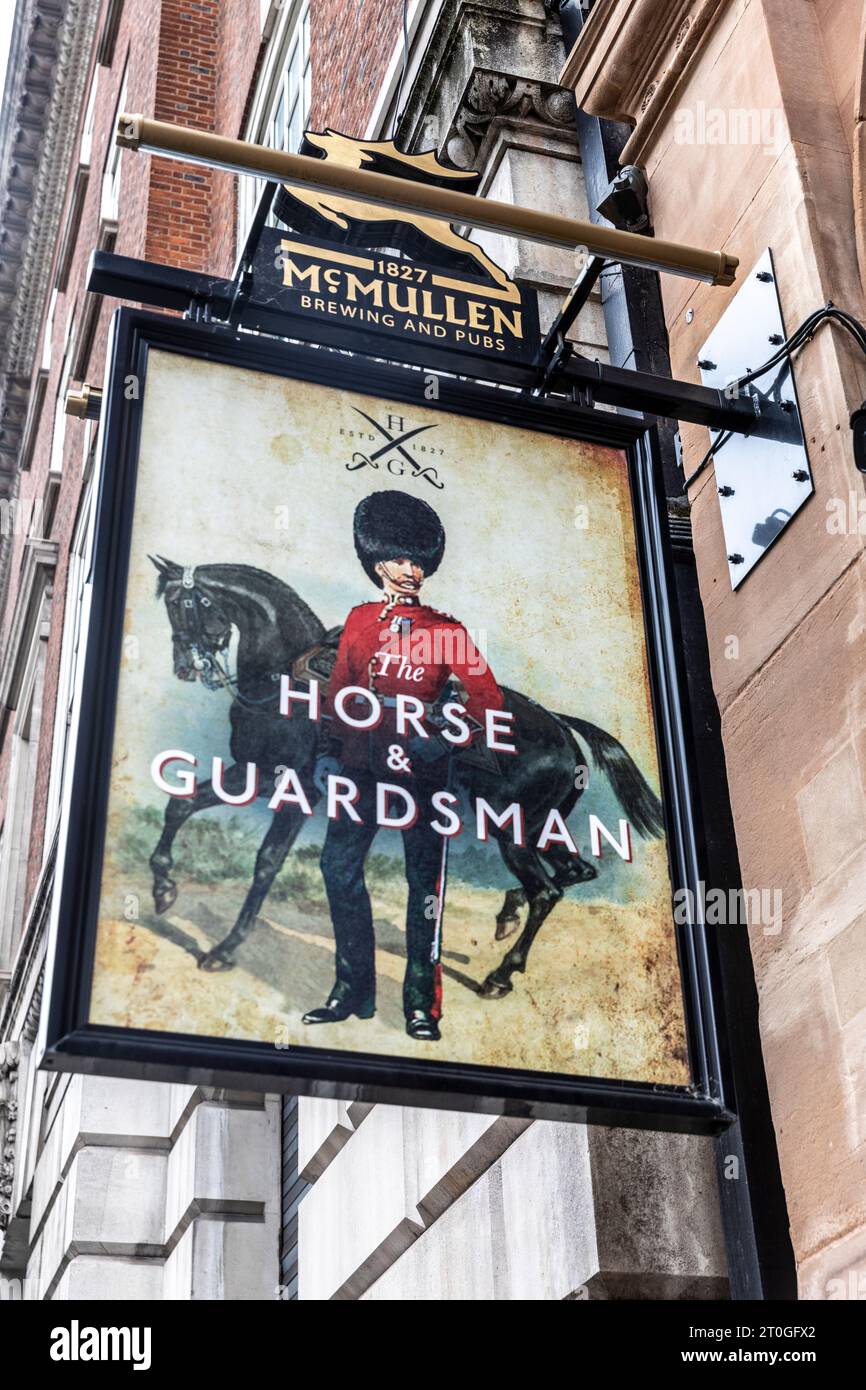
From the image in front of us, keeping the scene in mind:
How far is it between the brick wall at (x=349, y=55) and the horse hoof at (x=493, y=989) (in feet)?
22.1

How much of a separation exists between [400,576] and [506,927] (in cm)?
110

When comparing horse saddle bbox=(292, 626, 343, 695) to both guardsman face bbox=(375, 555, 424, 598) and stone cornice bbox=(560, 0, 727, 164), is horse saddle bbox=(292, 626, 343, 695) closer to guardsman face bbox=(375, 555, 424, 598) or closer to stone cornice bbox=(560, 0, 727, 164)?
guardsman face bbox=(375, 555, 424, 598)

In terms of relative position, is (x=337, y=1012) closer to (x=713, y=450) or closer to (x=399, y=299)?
(x=399, y=299)

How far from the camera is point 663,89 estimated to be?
656 cm

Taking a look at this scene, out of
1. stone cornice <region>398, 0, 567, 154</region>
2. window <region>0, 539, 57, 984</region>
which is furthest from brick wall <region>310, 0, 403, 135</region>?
window <region>0, 539, 57, 984</region>

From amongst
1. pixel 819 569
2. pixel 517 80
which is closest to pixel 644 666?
pixel 819 569

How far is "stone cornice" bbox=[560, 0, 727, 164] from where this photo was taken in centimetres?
644

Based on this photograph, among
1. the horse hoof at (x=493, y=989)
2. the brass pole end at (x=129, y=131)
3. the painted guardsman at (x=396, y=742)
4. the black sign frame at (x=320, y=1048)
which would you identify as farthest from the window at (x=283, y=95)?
the horse hoof at (x=493, y=989)

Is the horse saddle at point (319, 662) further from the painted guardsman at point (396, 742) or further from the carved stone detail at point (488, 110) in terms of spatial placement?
the carved stone detail at point (488, 110)

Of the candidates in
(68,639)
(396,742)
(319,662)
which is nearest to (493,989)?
(396,742)

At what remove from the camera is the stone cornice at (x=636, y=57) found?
6438 millimetres

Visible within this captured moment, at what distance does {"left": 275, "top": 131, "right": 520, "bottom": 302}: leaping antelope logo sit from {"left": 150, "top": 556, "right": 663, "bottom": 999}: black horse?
1.71 m
